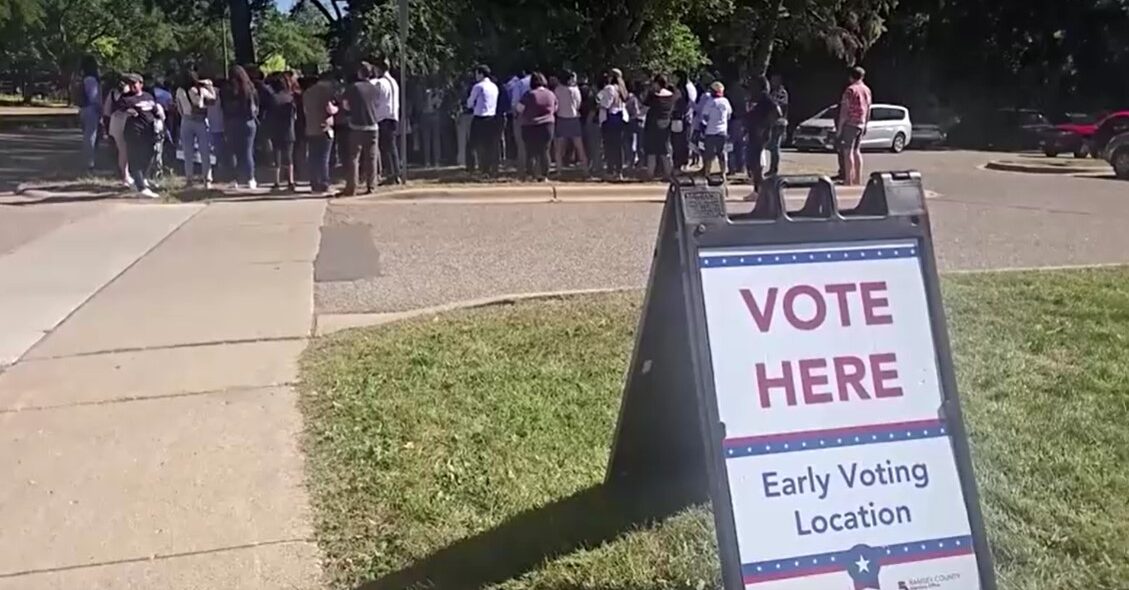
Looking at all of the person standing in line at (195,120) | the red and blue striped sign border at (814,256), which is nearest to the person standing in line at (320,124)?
the person standing in line at (195,120)

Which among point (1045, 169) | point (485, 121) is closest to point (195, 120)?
point (485, 121)

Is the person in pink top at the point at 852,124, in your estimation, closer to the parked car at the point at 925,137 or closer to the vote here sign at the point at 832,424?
the vote here sign at the point at 832,424

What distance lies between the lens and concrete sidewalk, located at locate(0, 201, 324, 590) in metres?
4.21

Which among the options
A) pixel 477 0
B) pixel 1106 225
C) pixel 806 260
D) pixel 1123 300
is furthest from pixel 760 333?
pixel 477 0

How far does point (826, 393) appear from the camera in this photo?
3203mm

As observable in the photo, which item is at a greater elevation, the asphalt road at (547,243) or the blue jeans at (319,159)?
the blue jeans at (319,159)

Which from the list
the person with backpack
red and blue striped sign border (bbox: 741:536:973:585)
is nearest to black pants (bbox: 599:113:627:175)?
the person with backpack

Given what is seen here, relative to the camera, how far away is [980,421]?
5.43 m

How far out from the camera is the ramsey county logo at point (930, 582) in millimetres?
3107

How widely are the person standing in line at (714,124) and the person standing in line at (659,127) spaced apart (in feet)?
1.87

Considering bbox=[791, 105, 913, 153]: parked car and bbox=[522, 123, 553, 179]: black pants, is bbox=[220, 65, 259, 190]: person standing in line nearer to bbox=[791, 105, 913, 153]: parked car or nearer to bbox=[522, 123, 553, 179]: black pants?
bbox=[522, 123, 553, 179]: black pants

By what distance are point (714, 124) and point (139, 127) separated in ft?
26.4

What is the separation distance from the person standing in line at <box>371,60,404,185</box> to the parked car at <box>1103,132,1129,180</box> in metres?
14.1

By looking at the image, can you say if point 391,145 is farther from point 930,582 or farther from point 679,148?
point 930,582
